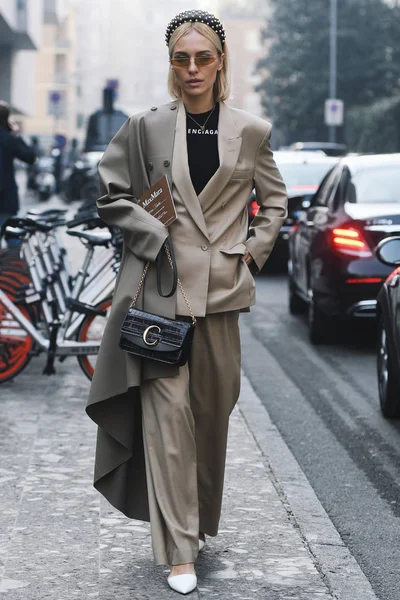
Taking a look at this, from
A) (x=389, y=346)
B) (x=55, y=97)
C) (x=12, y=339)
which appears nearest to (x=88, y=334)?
(x=12, y=339)

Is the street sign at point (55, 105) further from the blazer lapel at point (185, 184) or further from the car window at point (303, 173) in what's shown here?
the blazer lapel at point (185, 184)

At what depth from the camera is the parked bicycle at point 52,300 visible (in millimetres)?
8492

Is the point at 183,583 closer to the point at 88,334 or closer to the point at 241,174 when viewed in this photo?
the point at 241,174

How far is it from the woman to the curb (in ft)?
1.94

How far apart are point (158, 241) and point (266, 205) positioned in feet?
1.66

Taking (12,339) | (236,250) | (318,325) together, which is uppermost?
(236,250)

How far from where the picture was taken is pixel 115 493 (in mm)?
4688

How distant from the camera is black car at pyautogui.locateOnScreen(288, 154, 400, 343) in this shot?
10508 mm

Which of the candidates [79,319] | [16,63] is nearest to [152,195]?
[79,319]

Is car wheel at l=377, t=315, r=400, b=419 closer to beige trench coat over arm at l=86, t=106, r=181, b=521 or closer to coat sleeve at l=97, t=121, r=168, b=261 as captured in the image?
beige trench coat over arm at l=86, t=106, r=181, b=521

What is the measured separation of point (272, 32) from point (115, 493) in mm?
71266

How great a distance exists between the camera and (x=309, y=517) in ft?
18.5

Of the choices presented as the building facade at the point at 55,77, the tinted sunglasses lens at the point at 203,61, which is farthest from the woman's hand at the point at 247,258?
the building facade at the point at 55,77

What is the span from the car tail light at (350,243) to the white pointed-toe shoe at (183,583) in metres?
6.23
